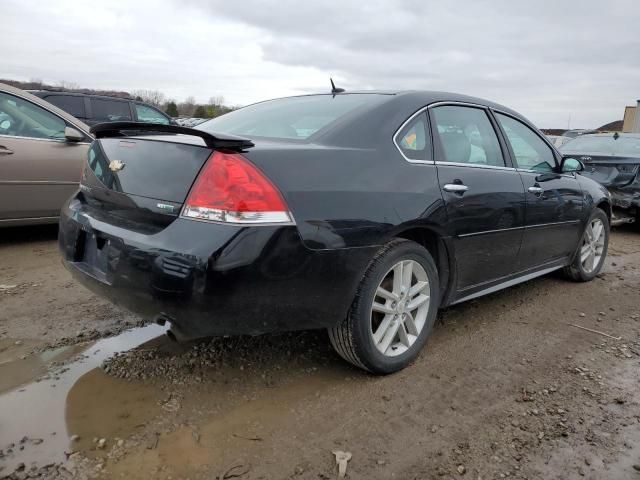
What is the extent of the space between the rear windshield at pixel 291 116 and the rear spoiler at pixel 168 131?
1.58 ft

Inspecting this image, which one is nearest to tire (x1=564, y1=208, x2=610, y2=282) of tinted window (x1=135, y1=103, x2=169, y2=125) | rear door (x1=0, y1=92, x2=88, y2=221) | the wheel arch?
the wheel arch

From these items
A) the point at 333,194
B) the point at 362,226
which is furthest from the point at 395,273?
the point at 333,194

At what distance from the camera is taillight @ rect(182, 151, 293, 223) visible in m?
2.11

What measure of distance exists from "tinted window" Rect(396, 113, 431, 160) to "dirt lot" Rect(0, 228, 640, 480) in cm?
→ 119

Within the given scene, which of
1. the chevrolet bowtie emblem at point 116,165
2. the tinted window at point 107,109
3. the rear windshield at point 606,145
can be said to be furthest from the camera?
the tinted window at point 107,109

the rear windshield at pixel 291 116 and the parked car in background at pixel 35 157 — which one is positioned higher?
the rear windshield at pixel 291 116

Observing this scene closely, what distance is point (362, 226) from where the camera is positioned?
241cm

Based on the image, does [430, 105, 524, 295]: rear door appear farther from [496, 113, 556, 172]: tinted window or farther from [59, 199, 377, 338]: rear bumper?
[59, 199, 377, 338]: rear bumper

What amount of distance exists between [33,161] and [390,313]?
3.90m

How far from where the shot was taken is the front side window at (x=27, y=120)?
478 centimetres

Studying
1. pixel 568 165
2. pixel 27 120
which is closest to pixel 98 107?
pixel 27 120

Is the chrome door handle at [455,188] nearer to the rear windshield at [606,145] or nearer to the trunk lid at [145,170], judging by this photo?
the trunk lid at [145,170]

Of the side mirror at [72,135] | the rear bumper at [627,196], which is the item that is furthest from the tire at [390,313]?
the rear bumper at [627,196]

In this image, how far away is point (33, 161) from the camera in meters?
4.81
